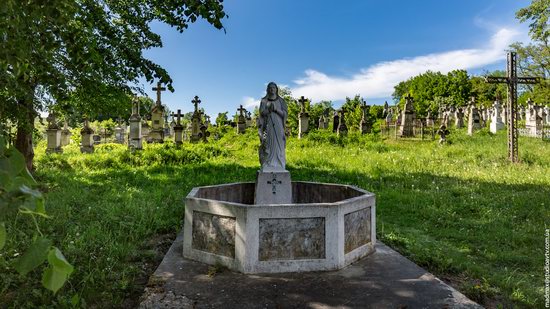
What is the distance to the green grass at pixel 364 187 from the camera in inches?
196

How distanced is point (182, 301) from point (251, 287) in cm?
84

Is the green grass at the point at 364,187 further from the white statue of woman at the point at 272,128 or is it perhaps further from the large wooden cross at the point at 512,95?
the white statue of woman at the point at 272,128

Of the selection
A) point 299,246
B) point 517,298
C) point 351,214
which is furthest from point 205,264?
point 517,298

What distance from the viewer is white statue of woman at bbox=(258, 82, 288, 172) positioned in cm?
681

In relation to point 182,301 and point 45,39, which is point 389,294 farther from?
point 45,39

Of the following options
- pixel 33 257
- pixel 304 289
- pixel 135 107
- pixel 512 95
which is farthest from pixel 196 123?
pixel 33 257

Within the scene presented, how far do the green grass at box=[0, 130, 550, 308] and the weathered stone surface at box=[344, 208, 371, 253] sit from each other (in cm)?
90

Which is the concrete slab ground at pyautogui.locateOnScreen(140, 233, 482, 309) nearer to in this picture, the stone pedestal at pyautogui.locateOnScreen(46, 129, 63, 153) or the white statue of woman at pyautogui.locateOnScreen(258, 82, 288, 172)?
the white statue of woman at pyautogui.locateOnScreen(258, 82, 288, 172)

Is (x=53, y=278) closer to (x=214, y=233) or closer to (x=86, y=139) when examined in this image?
(x=214, y=233)

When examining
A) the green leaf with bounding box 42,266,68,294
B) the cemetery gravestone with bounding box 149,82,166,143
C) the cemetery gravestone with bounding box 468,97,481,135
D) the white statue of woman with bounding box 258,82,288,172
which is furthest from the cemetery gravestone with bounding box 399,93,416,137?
the green leaf with bounding box 42,266,68,294

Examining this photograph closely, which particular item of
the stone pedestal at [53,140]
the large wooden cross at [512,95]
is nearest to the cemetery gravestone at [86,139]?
the stone pedestal at [53,140]

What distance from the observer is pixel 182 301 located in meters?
4.25

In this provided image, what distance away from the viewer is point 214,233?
5359mm

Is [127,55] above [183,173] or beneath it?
above
